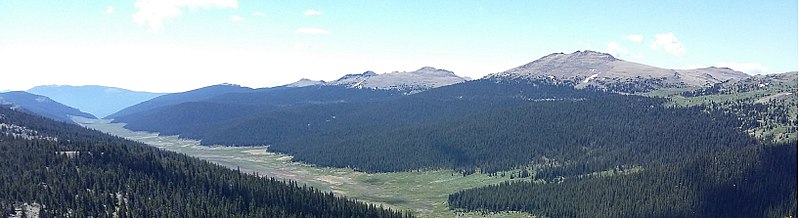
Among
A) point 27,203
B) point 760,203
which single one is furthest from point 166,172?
point 760,203

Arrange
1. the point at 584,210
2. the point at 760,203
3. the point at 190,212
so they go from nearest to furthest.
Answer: the point at 190,212, the point at 760,203, the point at 584,210

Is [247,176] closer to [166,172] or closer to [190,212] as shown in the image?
[166,172]

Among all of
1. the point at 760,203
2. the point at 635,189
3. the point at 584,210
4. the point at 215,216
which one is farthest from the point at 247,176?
the point at 760,203

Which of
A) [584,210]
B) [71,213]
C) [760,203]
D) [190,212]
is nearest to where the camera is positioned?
[71,213]

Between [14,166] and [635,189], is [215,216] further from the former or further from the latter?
[635,189]

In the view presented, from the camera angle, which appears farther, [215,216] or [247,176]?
[247,176]

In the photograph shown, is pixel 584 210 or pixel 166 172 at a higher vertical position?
pixel 166 172
